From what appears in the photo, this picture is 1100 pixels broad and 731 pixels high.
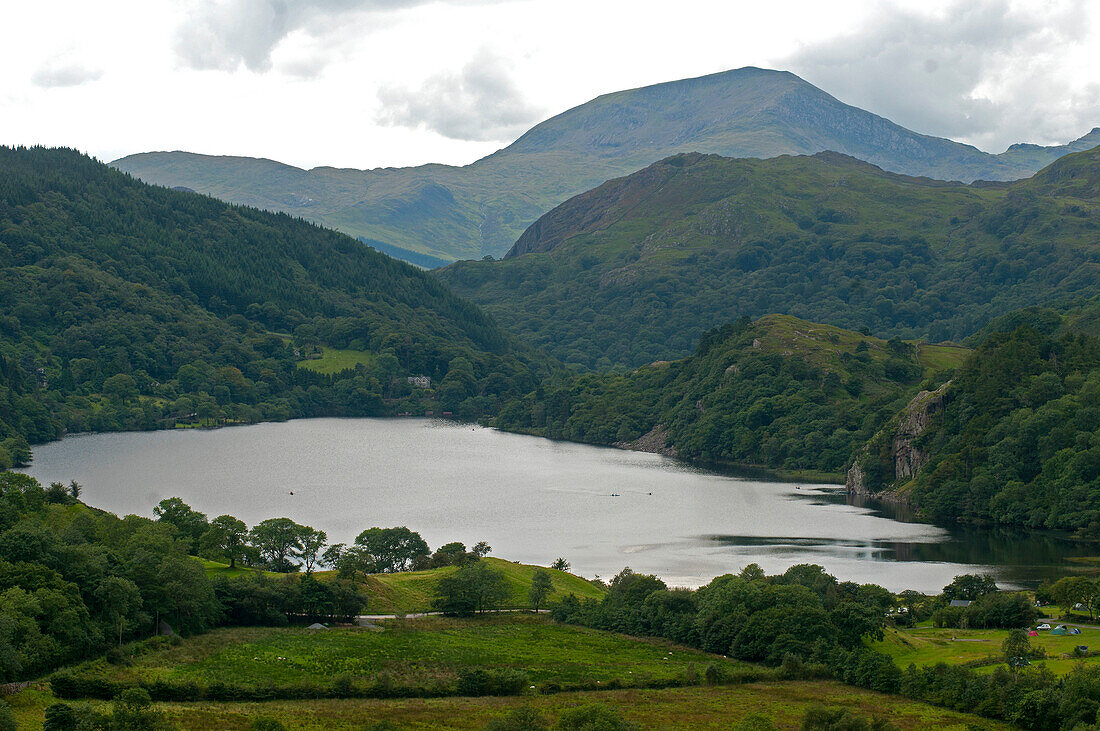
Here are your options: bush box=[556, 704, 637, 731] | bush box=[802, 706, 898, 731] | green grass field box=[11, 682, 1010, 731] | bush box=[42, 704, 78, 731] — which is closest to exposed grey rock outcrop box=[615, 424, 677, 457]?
green grass field box=[11, 682, 1010, 731]

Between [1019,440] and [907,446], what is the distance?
1719cm

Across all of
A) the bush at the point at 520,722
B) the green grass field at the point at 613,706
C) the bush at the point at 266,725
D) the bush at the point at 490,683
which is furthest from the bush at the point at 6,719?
the bush at the point at 490,683

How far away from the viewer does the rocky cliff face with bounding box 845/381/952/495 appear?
5492 inches

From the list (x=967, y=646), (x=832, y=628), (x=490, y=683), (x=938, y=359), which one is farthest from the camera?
(x=938, y=359)

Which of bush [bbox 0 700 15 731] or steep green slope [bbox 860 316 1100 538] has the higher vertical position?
steep green slope [bbox 860 316 1100 538]

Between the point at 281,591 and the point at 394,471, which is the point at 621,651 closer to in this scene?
the point at 281,591

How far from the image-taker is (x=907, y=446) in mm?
141375

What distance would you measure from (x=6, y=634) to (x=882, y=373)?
15615cm

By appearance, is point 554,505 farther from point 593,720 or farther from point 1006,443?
point 593,720

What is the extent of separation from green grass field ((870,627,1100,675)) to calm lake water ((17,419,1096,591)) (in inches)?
610

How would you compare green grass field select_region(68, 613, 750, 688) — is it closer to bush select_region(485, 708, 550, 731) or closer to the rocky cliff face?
bush select_region(485, 708, 550, 731)

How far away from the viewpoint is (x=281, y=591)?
71062 millimetres

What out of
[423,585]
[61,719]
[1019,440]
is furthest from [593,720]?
[1019,440]

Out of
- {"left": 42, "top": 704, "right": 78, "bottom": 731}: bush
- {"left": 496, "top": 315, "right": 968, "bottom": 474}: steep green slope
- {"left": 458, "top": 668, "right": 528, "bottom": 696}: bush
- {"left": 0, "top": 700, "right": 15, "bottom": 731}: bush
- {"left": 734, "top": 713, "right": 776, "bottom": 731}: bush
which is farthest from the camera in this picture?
{"left": 496, "top": 315, "right": 968, "bottom": 474}: steep green slope
